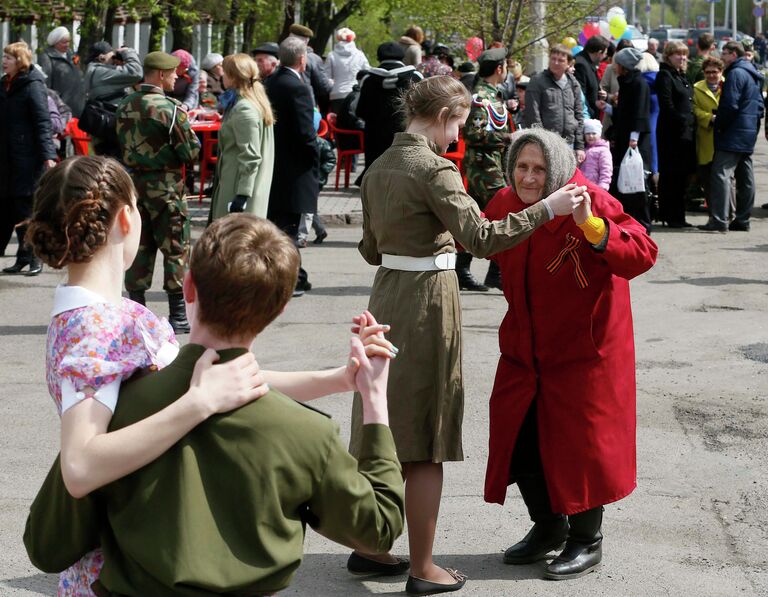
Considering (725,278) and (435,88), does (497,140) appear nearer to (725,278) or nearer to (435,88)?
(725,278)

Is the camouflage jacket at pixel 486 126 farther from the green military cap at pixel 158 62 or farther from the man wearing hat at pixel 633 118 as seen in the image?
the man wearing hat at pixel 633 118

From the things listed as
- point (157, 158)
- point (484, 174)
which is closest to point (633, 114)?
point (484, 174)

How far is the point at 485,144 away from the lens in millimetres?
10242

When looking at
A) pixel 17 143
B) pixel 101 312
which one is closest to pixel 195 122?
pixel 17 143

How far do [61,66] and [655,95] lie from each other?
7.49 metres

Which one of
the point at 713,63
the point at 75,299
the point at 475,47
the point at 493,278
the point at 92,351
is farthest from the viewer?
the point at 475,47

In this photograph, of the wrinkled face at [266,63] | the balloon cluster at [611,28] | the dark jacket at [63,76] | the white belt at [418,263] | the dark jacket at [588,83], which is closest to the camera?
the white belt at [418,263]

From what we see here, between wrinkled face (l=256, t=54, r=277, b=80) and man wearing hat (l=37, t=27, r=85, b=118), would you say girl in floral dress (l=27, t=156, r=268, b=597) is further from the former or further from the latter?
man wearing hat (l=37, t=27, r=85, b=118)

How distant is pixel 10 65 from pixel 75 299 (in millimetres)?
8996

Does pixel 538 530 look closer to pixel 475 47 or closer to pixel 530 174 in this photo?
pixel 530 174

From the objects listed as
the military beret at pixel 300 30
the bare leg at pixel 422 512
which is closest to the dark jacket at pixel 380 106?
the military beret at pixel 300 30

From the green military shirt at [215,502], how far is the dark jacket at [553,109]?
10.0 m

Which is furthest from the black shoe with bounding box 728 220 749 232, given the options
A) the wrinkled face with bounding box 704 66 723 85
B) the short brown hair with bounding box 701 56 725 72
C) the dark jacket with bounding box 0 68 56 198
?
the dark jacket with bounding box 0 68 56 198

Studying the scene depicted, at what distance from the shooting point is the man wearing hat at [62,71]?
16.2m
